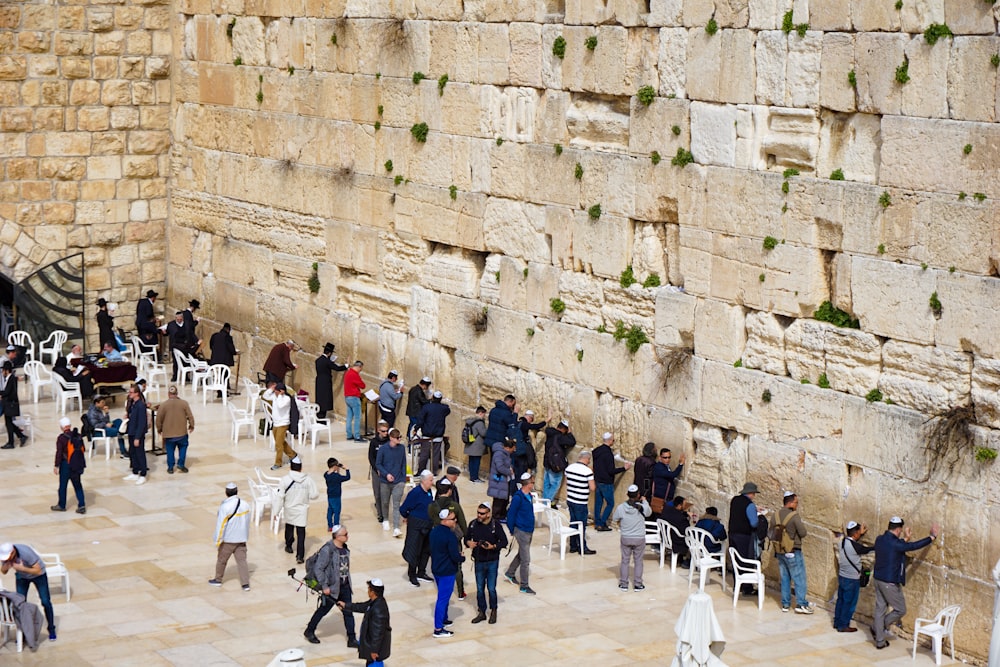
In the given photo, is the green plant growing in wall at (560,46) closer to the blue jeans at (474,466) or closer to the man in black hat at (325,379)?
the blue jeans at (474,466)

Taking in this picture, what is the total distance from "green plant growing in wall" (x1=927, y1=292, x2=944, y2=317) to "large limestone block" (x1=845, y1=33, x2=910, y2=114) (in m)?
1.53

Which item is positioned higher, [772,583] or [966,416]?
[966,416]

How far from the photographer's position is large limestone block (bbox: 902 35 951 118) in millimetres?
13203

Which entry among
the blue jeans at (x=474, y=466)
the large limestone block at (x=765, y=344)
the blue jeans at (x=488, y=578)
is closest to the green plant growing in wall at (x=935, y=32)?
the large limestone block at (x=765, y=344)

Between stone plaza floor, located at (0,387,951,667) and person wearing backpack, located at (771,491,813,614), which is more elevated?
person wearing backpack, located at (771,491,813,614)

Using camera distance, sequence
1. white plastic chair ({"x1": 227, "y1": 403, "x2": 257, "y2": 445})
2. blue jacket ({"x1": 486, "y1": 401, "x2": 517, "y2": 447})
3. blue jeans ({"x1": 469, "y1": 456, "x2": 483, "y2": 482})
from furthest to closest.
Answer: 1. white plastic chair ({"x1": 227, "y1": 403, "x2": 257, "y2": 445})
2. blue jeans ({"x1": 469, "y1": 456, "x2": 483, "y2": 482})
3. blue jacket ({"x1": 486, "y1": 401, "x2": 517, "y2": 447})

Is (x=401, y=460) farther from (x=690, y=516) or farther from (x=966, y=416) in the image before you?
(x=966, y=416)

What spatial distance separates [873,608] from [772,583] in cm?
116

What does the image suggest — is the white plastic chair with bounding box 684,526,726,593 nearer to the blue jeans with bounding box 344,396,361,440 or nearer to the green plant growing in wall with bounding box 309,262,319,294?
the blue jeans with bounding box 344,396,361,440

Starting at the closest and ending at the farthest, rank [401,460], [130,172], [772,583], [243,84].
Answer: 1. [772,583]
2. [401,460]
3. [243,84]
4. [130,172]

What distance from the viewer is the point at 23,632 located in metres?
13.0

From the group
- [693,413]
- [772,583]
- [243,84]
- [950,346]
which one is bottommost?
[772,583]

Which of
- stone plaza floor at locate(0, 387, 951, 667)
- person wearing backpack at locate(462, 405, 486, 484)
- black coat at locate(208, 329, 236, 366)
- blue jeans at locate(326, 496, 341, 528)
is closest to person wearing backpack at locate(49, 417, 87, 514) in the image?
stone plaza floor at locate(0, 387, 951, 667)

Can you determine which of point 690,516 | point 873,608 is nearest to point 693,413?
point 690,516
